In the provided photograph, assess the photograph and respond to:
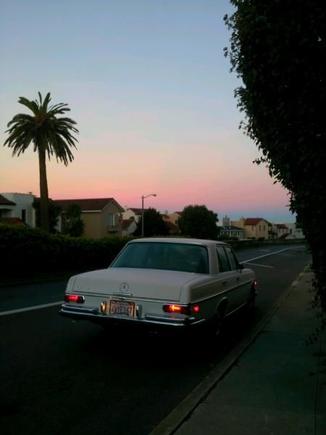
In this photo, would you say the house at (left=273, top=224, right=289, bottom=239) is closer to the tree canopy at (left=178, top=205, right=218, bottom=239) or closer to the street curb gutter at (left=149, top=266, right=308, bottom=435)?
the tree canopy at (left=178, top=205, right=218, bottom=239)

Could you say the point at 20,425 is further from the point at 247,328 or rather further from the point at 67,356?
the point at 247,328

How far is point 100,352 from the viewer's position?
702 centimetres

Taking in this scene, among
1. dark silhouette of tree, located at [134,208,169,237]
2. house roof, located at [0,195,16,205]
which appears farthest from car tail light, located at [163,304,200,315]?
dark silhouette of tree, located at [134,208,169,237]

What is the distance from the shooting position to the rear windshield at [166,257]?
7406mm

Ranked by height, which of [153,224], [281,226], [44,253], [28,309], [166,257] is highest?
[281,226]

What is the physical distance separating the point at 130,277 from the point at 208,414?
2.50m

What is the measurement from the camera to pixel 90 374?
235 inches

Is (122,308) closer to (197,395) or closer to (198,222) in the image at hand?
(197,395)

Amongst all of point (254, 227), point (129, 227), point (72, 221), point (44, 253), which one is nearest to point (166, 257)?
point (44, 253)

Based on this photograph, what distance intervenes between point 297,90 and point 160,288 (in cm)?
325

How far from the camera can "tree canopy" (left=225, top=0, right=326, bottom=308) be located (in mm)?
3596

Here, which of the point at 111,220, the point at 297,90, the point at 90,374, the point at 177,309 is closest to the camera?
the point at 297,90

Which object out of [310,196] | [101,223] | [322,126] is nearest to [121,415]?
[310,196]

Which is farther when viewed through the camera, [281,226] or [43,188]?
[281,226]
